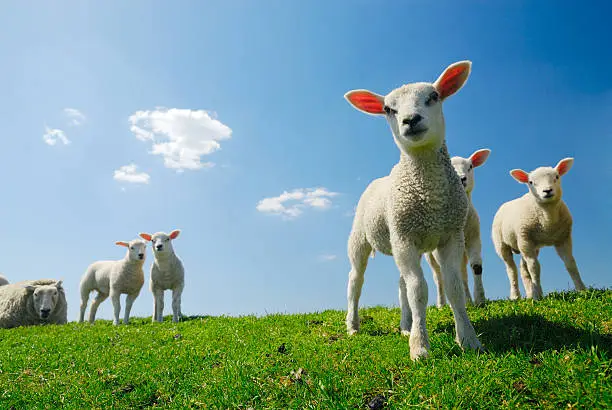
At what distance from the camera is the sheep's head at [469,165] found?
9.09 meters

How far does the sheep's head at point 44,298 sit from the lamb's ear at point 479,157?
1463cm

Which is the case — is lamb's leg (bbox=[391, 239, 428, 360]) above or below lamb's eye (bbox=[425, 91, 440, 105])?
below

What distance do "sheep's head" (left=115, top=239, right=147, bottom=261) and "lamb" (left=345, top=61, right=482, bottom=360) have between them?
11091 mm

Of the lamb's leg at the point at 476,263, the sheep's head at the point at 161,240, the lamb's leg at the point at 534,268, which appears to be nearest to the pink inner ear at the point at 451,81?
the lamb's leg at the point at 476,263

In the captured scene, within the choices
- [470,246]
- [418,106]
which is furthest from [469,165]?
[418,106]

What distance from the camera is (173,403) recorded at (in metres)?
5.47

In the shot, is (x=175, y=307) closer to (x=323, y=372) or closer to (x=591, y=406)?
(x=323, y=372)

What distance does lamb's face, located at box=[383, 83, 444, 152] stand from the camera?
17.1ft

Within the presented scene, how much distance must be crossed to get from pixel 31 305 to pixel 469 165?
51.1ft

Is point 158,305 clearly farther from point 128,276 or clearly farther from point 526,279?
point 526,279

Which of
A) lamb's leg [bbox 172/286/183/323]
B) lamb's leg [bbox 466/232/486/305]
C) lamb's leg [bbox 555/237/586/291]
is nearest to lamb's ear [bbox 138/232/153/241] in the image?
lamb's leg [bbox 172/286/183/323]

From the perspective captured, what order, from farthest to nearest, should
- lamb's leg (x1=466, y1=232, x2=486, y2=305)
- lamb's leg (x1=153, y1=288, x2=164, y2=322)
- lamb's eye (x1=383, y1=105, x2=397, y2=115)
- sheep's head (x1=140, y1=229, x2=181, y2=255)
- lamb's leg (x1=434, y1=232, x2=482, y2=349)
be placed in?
1. sheep's head (x1=140, y1=229, x2=181, y2=255)
2. lamb's leg (x1=153, y1=288, x2=164, y2=322)
3. lamb's leg (x1=466, y1=232, x2=486, y2=305)
4. lamb's eye (x1=383, y1=105, x2=397, y2=115)
5. lamb's leg (x1=434, y1=232, x2=482, y2=349)

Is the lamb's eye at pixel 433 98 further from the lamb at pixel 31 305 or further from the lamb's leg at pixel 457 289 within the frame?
the lamb at pixel 31 305

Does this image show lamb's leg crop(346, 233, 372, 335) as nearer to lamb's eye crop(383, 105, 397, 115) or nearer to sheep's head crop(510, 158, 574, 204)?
lamb's eye crop(383, 105, 397, 115)
